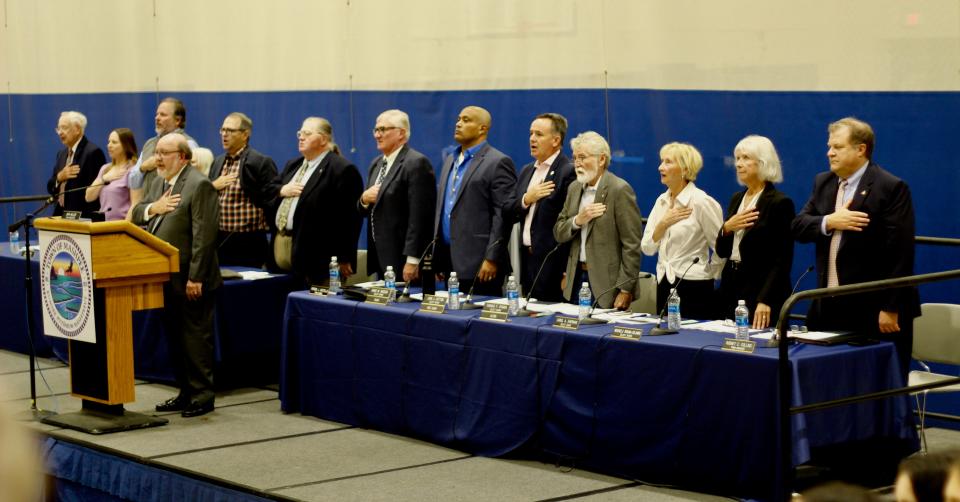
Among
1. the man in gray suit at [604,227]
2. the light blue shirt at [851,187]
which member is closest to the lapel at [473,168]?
the man in gray suit at [604,227]

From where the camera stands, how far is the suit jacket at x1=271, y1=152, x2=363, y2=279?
7.18m

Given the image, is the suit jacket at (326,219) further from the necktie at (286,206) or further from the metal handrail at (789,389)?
the metal handrail at (789,389)

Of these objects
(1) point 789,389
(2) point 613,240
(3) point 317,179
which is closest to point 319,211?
(3) point 317,179

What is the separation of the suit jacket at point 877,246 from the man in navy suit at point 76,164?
5.93m

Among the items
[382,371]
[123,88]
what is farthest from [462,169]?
[123,88]

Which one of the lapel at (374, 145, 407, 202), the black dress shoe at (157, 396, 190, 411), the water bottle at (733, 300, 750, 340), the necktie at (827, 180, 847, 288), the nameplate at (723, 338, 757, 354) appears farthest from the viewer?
the lapel at (374, 145, 407, 202)

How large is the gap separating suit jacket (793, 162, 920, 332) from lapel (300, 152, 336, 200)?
9.63ft

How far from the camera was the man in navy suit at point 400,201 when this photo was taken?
6.98 metres

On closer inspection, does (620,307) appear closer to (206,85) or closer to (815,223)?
(815,223)

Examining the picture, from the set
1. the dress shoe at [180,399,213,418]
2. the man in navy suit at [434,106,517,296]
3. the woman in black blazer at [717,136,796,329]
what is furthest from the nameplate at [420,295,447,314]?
the dress shoe at [180,399,213,418]

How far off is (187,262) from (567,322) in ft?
7.40

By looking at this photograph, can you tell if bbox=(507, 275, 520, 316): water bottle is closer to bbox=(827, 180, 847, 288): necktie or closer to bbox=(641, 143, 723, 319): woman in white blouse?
bbox=(641, 143, 723, 319): woman in white blouse

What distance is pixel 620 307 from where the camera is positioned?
6016 mm

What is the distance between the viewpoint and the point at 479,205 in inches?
264
